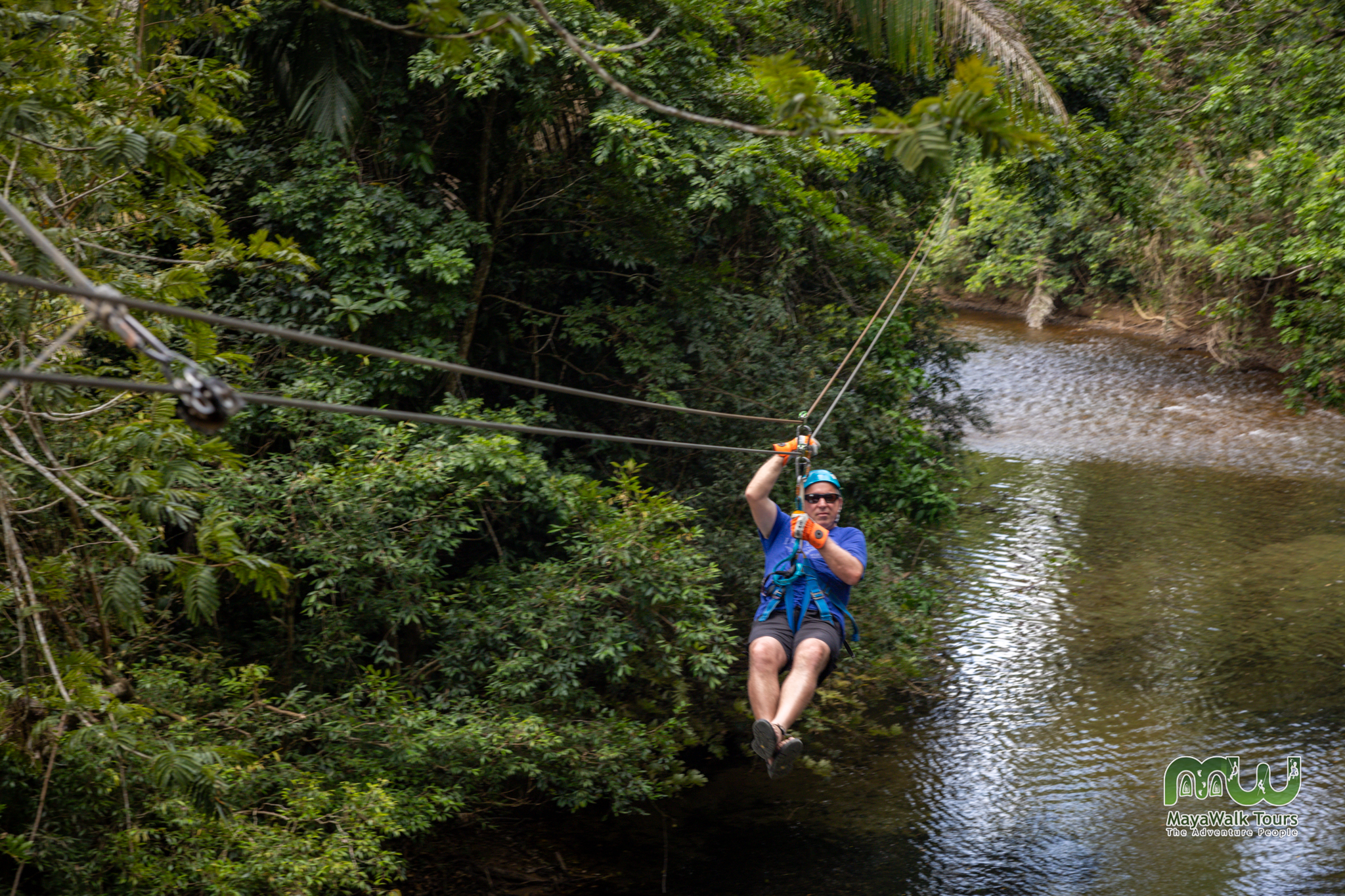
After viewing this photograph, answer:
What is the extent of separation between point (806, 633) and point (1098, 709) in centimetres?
485

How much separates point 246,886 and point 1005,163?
881 cm

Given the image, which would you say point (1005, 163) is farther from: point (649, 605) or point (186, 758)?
point (186, 758)

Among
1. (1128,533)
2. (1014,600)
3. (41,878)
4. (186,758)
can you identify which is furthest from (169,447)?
(1128,533)

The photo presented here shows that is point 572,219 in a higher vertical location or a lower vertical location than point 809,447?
higher

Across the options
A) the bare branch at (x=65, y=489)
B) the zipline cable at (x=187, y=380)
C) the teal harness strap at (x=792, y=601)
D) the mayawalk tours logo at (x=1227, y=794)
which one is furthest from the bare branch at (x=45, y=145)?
the mayawalk tours logo at (x=1227, y=794)

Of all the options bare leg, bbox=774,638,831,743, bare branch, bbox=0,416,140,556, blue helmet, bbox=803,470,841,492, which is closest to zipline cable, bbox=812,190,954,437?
blue helmet, bbox=803,470,841,492

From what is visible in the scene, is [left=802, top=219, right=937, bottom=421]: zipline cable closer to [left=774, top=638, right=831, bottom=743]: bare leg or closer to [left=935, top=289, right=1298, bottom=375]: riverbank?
[left=774, top=638, right=831, bottom=743]: bare leg

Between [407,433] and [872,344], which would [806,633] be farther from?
[407,433]

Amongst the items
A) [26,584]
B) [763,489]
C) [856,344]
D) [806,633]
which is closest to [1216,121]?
[856,344]

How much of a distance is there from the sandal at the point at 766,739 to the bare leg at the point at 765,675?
0.61 ft

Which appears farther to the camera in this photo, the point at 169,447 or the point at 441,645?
the point at 441,645

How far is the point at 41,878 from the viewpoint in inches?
183

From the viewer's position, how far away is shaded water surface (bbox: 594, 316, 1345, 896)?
22.4 ft

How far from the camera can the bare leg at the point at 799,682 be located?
16.1 feet
